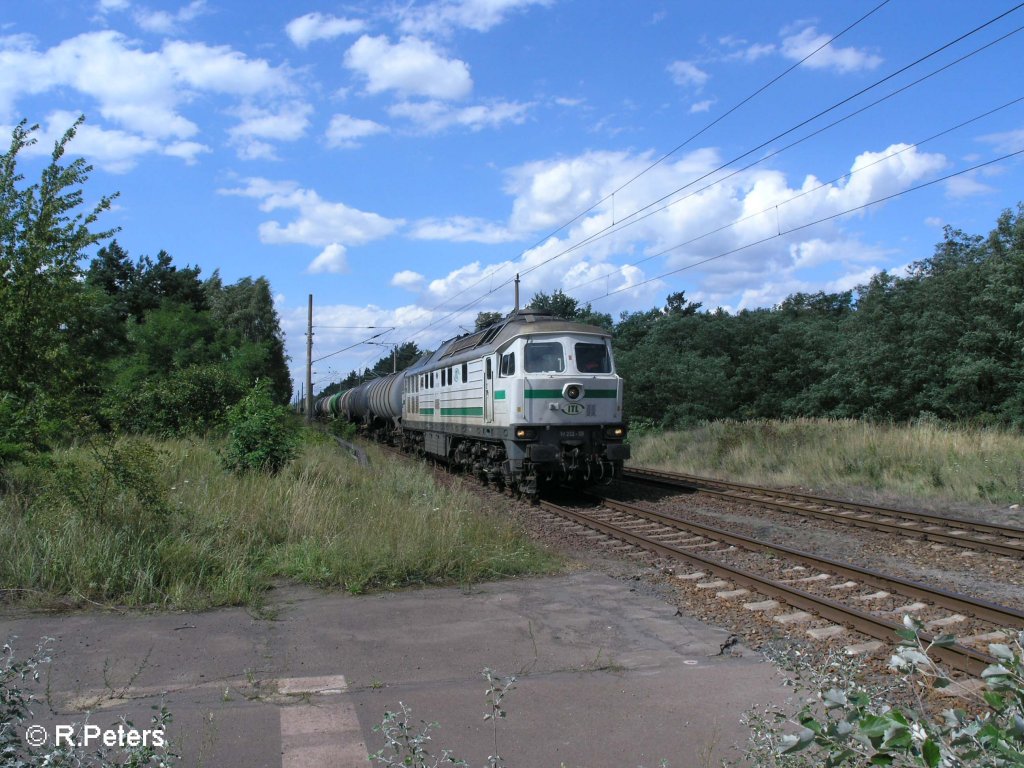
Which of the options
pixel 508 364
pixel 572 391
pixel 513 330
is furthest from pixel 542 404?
pixel 513 330

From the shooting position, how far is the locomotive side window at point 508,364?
1417cm

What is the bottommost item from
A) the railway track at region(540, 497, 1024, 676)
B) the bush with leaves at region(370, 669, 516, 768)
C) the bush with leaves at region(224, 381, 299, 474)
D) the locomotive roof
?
the railway track at region(540, 497, 1024, 676)

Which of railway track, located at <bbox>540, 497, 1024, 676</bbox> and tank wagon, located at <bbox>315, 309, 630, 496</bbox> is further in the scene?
tank wagon, located at <bbox>315, 309, 630, 496</bbox>

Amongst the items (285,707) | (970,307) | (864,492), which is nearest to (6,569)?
(285,707)

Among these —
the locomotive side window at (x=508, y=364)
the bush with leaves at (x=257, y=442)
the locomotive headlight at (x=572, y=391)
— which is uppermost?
the locomotive side window at (x=508, y=364)

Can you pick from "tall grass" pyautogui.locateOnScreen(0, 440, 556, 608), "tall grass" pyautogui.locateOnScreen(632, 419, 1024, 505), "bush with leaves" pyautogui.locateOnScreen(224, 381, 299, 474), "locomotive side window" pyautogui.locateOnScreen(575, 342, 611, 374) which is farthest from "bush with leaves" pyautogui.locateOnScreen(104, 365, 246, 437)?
"tall grass" pyautogui.locateOnScreen(632, 419, 1024, 505)

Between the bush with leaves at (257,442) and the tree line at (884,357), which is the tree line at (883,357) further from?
the bush with leaves at (257,442)

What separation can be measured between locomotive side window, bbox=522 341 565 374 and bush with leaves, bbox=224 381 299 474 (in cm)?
456

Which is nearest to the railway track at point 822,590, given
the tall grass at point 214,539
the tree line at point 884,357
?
the tall grass at point 214,539

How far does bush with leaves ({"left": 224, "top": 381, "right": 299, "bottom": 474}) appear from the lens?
37.7 ft

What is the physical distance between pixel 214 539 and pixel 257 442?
4.26 meters

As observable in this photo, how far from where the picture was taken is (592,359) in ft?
47.9

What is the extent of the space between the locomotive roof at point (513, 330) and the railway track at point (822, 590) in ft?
15.1

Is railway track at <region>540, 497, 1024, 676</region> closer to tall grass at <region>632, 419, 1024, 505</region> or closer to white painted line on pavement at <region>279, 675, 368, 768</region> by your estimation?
white painted line on pavement at <region>279, 675, 368, 768</region>
